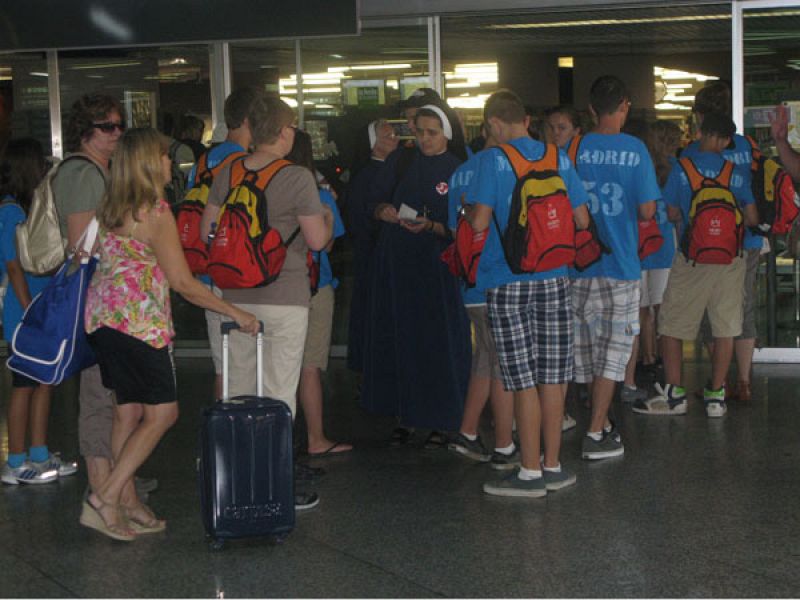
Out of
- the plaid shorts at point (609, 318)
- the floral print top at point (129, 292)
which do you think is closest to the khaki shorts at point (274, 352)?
the floral print top at point (129, 292)

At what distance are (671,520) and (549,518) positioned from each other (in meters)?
0.52

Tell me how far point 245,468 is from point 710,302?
3.82m

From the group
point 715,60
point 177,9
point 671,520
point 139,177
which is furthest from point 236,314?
point 715,60

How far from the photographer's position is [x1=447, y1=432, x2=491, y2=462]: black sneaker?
21.7ft

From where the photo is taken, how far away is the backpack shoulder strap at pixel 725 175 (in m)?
7.51

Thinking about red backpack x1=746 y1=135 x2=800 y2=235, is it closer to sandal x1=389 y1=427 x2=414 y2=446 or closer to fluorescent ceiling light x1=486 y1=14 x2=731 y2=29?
fluorescent ceiling light x1=486 y1=14 x2=731 y2=29

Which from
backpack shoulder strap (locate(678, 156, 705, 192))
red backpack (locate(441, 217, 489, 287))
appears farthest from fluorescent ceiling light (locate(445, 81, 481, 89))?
red backpack (locate(441, 217, 489, 287))

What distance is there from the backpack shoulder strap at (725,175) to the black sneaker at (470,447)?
2.22m

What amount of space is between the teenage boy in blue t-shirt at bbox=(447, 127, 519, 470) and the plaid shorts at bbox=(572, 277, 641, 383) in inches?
22.2

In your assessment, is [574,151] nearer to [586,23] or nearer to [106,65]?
[586,23]

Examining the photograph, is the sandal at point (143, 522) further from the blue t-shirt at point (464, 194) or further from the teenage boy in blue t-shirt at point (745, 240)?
the teenage boy in blue t-shirt at point (745, 240)

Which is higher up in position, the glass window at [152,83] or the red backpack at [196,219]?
the glass window at [152,83]

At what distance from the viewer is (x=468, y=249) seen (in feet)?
19.2

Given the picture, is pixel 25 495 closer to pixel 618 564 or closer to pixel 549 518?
pixel 549 518
